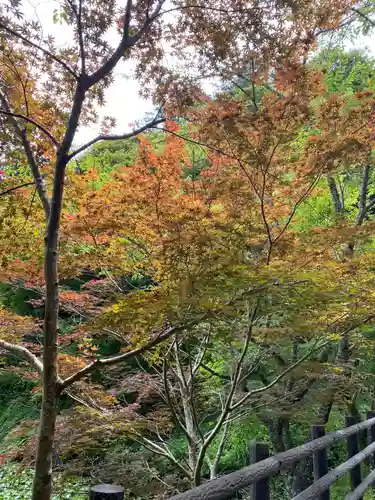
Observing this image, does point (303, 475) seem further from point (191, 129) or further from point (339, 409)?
point (191, 129)

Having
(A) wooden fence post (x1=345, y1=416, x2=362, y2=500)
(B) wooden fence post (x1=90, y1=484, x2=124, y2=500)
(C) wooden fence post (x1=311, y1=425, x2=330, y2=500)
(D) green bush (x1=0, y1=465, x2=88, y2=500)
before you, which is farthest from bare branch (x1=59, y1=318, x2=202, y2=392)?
(D) green bush (x1=0, y1=465, x2=88, y2=500)

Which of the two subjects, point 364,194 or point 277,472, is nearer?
point 277,472

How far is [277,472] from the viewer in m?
1.96

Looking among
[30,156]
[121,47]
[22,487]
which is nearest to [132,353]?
[30,156]

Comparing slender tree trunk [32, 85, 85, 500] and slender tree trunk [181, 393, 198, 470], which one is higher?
slender tree trunk [32, 85, 85, 500]

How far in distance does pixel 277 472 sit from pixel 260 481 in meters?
0.20

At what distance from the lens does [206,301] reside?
238 cm

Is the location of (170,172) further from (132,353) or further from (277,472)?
(277,472)

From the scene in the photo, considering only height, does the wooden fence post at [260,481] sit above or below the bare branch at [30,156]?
Answer: below

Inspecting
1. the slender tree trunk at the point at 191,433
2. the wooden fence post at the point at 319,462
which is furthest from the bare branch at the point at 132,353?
the slender tree trunk at the point at 191,433

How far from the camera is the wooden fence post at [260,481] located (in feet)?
5.93

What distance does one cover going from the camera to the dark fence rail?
1395mm

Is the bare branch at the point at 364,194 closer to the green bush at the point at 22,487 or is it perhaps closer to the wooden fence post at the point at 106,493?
the green bush at the point at 22,487

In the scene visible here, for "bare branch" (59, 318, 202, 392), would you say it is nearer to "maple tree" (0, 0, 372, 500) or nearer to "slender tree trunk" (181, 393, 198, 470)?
"maple tree" (0, 0, 372, 500)
